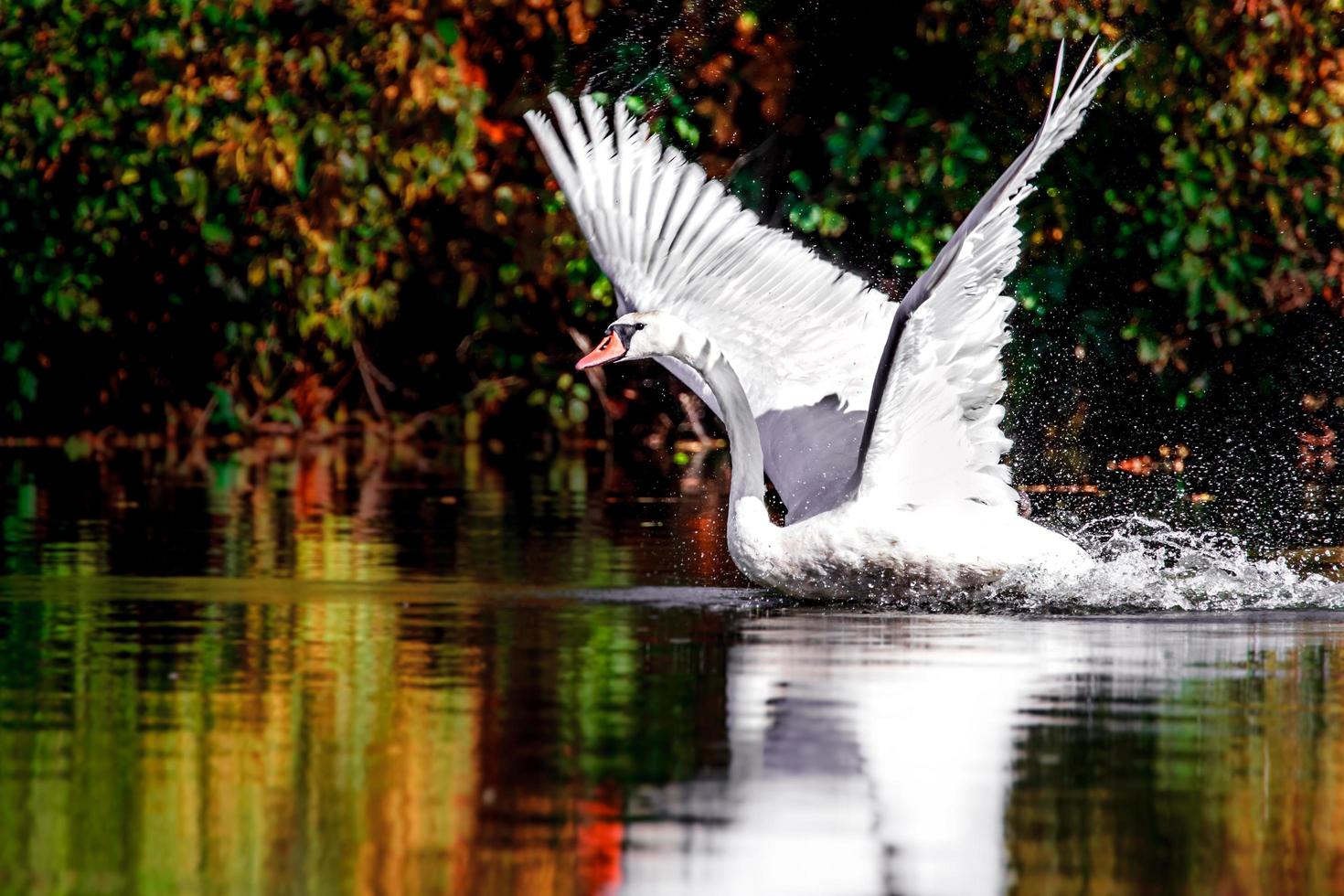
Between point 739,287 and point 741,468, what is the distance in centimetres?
128

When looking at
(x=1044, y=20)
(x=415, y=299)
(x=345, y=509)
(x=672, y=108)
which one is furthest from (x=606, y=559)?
(x=415, y=299)

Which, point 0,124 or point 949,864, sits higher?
point 0,124

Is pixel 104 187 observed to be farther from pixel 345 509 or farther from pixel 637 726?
pixel 637 726

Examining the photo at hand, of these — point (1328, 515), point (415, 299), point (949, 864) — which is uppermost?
point (415, 299)

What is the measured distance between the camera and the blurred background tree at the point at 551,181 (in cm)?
1870

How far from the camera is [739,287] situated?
39.0ft

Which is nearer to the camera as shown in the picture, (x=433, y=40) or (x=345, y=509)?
Answer: (x=345, y=509)

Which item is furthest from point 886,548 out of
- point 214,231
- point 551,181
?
point 214,231

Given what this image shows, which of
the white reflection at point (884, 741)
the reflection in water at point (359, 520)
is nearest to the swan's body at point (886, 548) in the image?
the white reflection at point (884, 741)

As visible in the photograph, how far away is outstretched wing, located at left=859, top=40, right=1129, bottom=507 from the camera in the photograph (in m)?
9.60

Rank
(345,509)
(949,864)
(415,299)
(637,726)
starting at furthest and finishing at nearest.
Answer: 1. (415,299)
2. (345,509)
3. (637,726)
4. (949,864)

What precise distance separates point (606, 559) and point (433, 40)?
889 centimetres

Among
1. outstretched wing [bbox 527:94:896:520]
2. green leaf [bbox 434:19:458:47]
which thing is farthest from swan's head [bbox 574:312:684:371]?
green leaf [bbox 434:19:458:47]

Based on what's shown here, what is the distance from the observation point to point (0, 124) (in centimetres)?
2183
